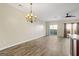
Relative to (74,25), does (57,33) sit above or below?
below

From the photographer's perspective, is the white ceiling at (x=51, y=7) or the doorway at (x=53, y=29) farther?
the doorway at (x=53, y=29)

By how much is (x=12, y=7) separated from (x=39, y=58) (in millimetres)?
6012

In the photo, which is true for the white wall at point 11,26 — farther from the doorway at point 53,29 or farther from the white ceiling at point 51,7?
the doorway at point 53,29

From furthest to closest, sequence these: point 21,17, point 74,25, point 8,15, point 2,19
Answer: point 74,25 < point 21,17 < point 8,15 < point 2,19

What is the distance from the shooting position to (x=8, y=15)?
5977 mm

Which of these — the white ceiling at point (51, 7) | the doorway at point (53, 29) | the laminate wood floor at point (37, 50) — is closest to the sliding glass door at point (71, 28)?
the doorway at point (53, 29)

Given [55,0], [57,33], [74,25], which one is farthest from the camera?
[57,33]

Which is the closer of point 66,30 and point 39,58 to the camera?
point 39,58

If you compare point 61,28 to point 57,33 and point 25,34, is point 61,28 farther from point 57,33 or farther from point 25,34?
point 25,34

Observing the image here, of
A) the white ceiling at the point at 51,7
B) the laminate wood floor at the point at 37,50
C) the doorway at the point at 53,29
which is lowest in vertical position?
the laminate wood floor at the point at 37,50

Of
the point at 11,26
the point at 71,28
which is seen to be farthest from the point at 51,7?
the point at 71,28

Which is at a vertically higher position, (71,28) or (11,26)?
(11,26)

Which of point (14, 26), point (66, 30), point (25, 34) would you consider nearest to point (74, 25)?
point (66, 30)

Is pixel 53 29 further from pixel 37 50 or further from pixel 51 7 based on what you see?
pixel 37 50
